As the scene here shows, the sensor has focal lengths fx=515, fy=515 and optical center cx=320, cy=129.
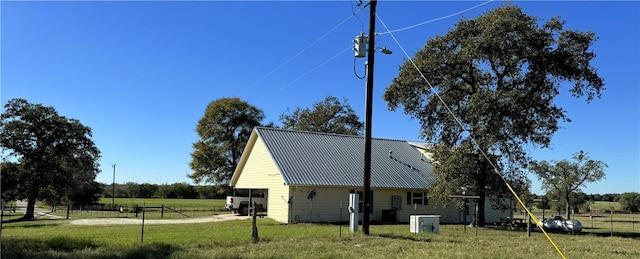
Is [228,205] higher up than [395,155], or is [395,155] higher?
[395,155]

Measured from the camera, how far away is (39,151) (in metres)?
35.7

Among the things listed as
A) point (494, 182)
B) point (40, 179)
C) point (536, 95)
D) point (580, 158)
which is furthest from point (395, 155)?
point (40, 179)

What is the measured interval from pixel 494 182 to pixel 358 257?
1697 centimetres

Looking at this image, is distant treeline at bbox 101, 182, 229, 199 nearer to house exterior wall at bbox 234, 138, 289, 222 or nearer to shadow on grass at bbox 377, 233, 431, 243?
house exterior wall at bbox 234, 138, 289, 222

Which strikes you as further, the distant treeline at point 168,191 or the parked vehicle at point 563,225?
the distant treeline at point 168,191

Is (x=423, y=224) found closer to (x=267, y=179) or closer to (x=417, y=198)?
(x=417, y=198)

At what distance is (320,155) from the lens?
3009cm

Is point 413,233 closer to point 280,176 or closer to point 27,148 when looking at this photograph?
point 280,176

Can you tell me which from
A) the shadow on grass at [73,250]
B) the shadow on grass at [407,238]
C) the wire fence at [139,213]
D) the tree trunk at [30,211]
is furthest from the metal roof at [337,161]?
the tree trunk at [30,211]

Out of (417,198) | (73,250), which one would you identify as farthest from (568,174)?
(73,250)

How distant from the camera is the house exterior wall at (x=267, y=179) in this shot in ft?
88.8

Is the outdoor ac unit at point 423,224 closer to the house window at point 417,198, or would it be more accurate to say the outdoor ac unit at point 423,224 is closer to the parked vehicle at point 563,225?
the parked vehicle at point 563,225

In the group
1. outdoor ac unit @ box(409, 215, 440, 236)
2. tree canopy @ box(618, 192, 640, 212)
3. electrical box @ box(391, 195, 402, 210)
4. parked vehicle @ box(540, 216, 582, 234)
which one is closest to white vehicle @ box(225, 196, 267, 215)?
electrical box @ box(391, 195, 402, 210)

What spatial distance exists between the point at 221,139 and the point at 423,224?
36.2 m
